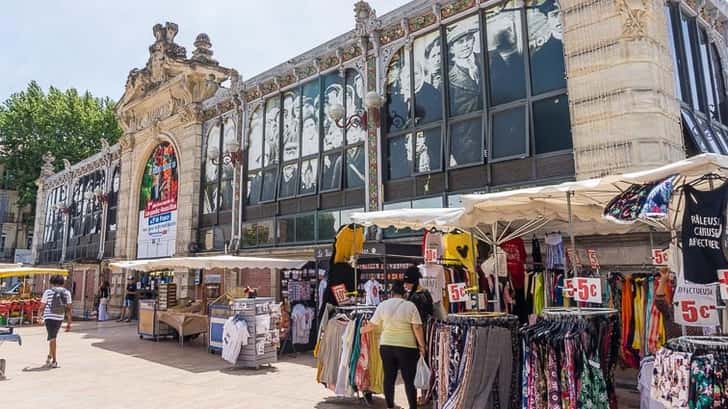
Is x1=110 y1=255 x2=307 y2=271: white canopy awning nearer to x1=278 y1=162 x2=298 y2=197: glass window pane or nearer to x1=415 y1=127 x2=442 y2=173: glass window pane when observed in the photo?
x1=278 y1=162 x2=298 y2=197: glass window pane

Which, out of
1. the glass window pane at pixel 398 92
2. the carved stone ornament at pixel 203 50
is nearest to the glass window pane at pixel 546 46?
the glass window pane at pixel 398 92

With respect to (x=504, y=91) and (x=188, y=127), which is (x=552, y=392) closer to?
(x=504, y=91)

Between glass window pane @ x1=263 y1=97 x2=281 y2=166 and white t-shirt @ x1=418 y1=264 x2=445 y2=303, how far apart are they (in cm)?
1115

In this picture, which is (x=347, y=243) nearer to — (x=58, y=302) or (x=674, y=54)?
(x=58, y=302)

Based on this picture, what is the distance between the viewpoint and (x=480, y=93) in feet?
38.9

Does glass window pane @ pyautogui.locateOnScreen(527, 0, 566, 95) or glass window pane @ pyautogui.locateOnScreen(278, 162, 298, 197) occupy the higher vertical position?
glass window pane @ pyautogui.locateOnScreen(527, 0, 566, 95)

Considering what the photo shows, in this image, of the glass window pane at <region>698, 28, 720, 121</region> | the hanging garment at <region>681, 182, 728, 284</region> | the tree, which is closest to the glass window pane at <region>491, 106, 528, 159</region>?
the glass window pane at <region>698, 28, 720, 121</region>

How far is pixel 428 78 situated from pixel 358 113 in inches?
98.9

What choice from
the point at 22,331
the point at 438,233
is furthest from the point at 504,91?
the point at 22,331

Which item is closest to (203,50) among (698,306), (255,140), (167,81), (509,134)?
(167,81)

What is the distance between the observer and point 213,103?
20.5m

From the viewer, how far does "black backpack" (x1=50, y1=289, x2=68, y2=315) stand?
9977mm

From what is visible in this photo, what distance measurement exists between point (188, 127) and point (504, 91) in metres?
14.8

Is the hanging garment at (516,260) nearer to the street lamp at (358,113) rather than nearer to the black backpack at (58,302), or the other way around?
the street lamp at (358,113)
